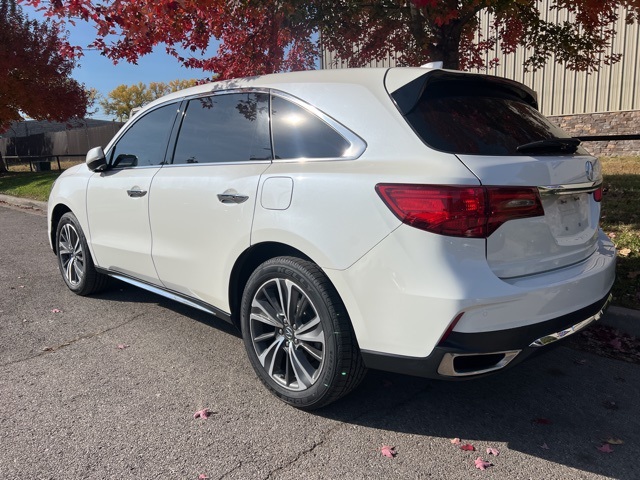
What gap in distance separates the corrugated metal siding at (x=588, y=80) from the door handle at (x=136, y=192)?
44.7 feet

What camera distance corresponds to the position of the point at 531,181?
2455 mm

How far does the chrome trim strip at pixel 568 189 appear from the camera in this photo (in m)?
2.52

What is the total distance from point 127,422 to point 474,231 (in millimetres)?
2058

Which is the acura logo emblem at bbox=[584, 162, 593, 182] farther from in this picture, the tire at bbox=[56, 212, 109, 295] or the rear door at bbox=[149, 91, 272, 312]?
the tire at bbox=[56, 212, 109, 295]

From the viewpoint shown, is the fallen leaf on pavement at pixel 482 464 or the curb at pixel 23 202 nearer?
the fallen leaf on pavement at pixel 482 464

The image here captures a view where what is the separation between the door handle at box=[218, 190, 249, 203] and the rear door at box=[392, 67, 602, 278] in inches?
40.8

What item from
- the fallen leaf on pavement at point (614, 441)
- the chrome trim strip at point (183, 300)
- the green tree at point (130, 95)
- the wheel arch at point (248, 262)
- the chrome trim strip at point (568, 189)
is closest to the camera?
the chrome trim strip at point (568, 189)

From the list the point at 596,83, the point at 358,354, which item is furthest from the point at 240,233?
the point at 596,83

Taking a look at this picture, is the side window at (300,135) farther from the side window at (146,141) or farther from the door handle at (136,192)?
the door handle at (136,192)

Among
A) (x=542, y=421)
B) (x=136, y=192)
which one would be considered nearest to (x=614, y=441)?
(x=542, y=421)

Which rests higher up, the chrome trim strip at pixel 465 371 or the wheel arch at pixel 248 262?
the wheel arch at pixel 248 262

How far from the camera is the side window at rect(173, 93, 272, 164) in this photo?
10.8 feet

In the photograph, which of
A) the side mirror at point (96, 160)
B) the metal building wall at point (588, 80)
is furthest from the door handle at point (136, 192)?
the metal building wall at point (588, 80)

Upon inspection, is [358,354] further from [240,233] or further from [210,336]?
[210,336]
